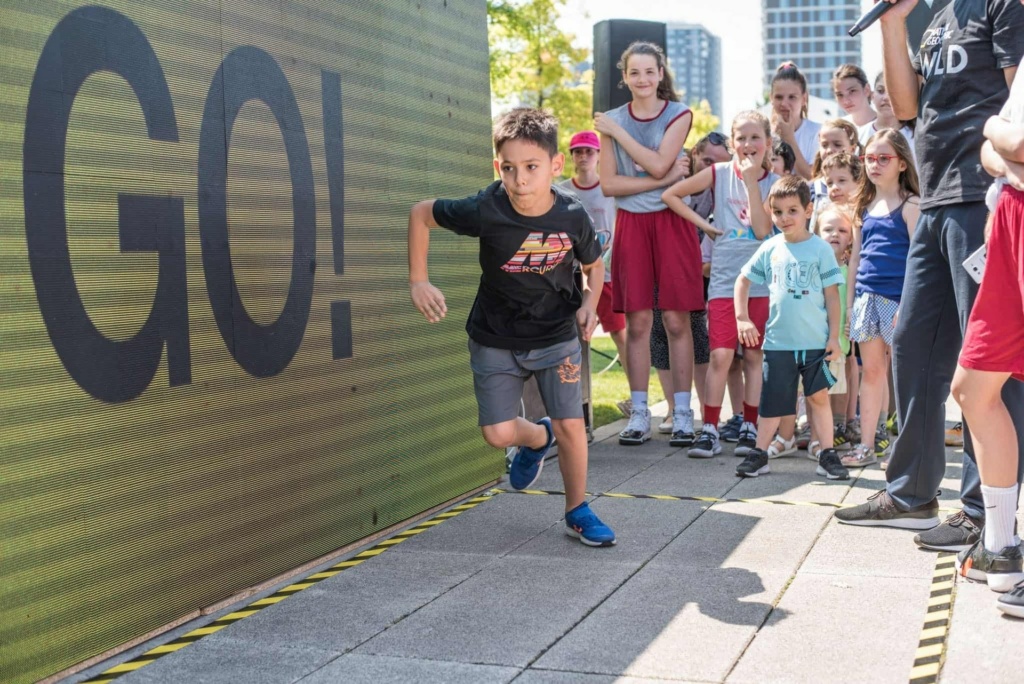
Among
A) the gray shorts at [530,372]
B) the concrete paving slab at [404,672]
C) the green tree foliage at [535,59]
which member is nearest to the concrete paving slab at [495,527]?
the gray shorts at [530,372]

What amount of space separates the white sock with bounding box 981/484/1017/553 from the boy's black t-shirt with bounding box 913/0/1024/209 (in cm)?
113

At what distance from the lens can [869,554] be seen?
4875mm

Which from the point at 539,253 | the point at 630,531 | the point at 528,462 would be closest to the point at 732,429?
→ the point at 528,462

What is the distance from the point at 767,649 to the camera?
376 centimetres

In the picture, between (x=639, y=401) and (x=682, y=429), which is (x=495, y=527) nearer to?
(x=682, y=429)

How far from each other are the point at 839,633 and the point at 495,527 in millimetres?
2044

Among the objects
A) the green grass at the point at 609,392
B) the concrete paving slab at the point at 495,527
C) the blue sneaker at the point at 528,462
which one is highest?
the blue sneaker at the point at 528,462

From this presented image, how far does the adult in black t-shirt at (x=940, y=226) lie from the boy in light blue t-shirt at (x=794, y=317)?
62.2 inches

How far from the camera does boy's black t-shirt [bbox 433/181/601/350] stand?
506cm

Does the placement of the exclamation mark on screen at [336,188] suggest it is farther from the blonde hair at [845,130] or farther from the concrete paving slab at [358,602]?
the blonde hair at [845,130]

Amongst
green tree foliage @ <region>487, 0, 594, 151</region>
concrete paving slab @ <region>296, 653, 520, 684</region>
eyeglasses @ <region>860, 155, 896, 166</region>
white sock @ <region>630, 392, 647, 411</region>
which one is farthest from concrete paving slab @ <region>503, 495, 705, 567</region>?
green tree foliage @ <region>487, 0, 594, 151</region>

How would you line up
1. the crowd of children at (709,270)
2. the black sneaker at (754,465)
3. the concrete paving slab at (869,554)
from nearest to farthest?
the concrete paving slab at (869,554), the crowd of children at (709,270), the black sneaker at (754,465)

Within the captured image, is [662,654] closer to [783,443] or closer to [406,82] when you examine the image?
[406,82]

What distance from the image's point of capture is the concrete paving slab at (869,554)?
4621 mm
